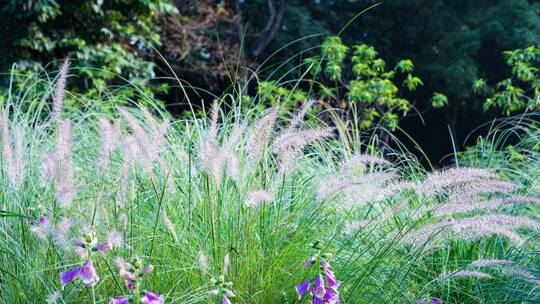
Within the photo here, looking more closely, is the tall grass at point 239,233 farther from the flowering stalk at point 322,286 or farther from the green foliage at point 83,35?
the green foliage at point 83,35

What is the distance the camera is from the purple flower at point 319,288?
5.88ft

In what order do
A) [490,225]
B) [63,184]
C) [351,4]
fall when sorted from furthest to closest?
1. [351,4]
2. [490,225]
3. [63,184]

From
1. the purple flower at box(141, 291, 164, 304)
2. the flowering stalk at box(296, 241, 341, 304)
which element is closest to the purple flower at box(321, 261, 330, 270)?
the flowering stalk at box(296, 241, 341, 304)

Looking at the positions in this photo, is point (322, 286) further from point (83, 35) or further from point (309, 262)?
point (83, 35)

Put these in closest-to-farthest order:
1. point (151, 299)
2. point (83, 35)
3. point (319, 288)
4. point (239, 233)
→ point (151, 299)
point (319, 288)
point (239, 233)
point (83, 35)

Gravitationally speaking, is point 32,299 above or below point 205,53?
above

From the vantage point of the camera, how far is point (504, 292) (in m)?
2.18

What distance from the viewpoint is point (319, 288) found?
5.88ft

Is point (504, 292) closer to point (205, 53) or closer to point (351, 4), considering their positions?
point (205, 53)

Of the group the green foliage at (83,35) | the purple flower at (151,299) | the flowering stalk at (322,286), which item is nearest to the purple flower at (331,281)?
the flowering stalk at (322,286)

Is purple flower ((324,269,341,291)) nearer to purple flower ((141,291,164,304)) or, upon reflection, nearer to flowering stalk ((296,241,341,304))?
flowering stalk ((296,241,341,304))

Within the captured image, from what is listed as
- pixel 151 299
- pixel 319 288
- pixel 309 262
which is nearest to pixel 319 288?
pixel 319 288

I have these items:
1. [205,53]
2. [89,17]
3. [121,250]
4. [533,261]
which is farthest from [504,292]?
[205,53]

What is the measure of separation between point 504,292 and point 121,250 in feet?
4.08
